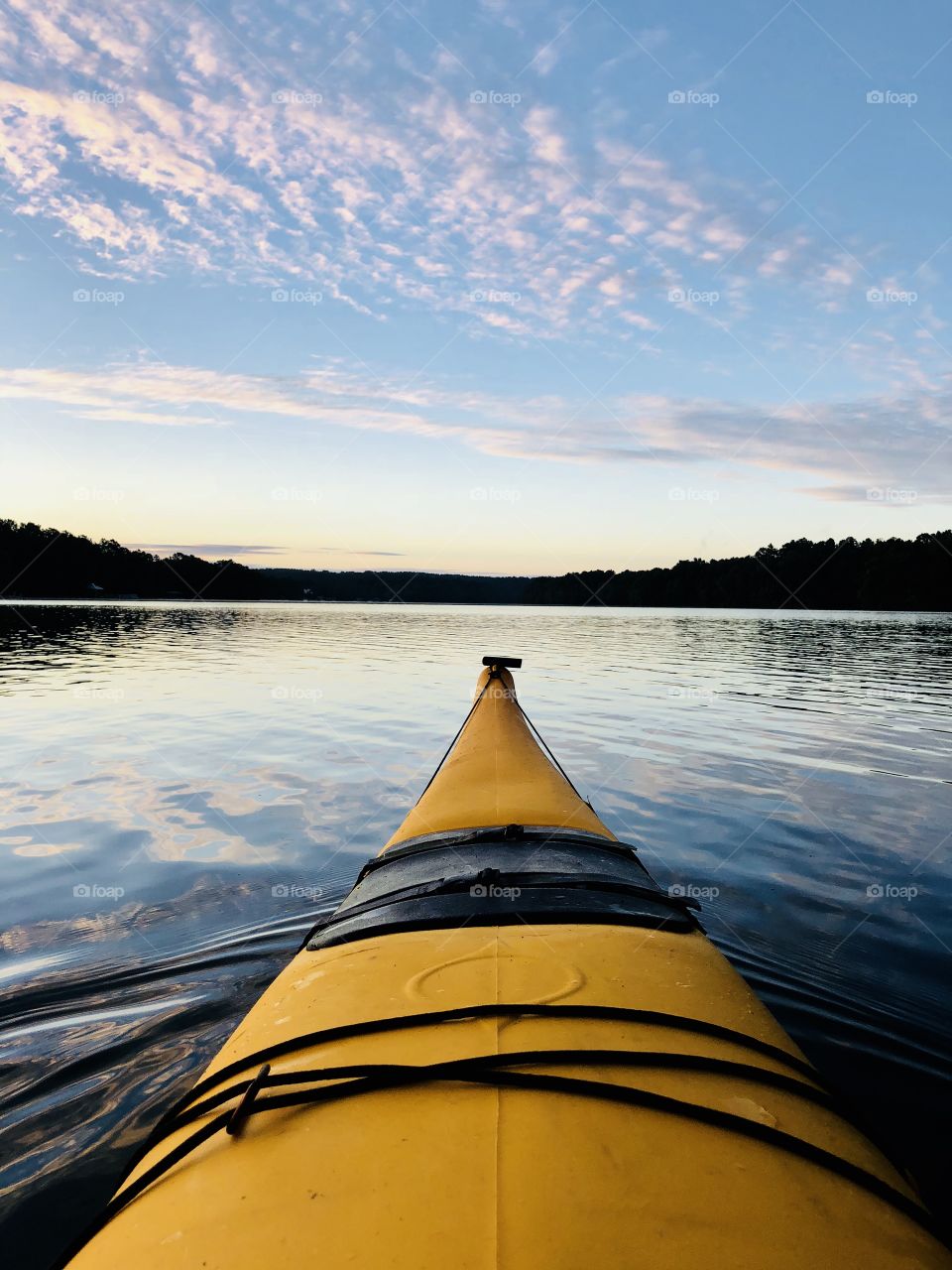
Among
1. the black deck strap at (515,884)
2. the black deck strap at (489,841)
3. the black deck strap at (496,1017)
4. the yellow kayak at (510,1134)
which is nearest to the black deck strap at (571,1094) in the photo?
the yellow kayak at (510,1134)

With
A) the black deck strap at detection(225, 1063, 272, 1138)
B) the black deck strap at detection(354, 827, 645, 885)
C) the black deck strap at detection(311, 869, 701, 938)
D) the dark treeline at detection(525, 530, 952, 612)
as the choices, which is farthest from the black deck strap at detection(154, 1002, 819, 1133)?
the dark treeline at detection(525, 530, 952, 612)

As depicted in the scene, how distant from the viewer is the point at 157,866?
18.7 ft

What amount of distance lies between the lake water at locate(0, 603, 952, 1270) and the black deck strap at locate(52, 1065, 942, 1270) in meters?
0.30

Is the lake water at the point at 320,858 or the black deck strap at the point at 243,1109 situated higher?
the black deck strap at the point at 243,1109

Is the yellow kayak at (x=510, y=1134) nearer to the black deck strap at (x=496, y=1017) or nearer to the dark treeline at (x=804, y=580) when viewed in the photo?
the black deck strap at (x=496, y=1017)

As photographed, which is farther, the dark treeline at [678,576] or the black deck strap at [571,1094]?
the dark treeline at [678,576]

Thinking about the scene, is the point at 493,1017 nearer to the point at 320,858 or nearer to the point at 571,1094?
the point at 571,1094

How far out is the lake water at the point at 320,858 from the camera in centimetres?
298

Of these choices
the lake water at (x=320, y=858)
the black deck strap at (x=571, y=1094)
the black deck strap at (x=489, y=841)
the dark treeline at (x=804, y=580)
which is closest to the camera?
the black deck strap at (x=571, y=1094)

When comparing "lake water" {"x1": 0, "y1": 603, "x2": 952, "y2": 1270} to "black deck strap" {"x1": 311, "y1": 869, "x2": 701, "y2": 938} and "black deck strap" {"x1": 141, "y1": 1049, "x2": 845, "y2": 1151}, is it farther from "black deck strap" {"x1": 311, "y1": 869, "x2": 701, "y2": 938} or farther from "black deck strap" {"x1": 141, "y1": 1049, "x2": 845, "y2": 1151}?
"black deck strap" {"x1": 311, "y1": 869, "x2": 701, "y2": 938}

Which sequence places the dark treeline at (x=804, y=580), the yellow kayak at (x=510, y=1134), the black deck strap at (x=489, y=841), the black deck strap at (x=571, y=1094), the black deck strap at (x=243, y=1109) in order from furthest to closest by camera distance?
the dark treeline at (x=804, y=580) < the black deck strap at (x=489, y=841) < the black deck strap at (x=243, y=1109) < the black deck strap at (x=571, y=1094) < the yellow kayak at (x=510, y=1134)

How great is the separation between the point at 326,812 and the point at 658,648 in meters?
24.3

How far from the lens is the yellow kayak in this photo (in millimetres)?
1304

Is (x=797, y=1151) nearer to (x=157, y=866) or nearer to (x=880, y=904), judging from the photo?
(x=880, y=904)
